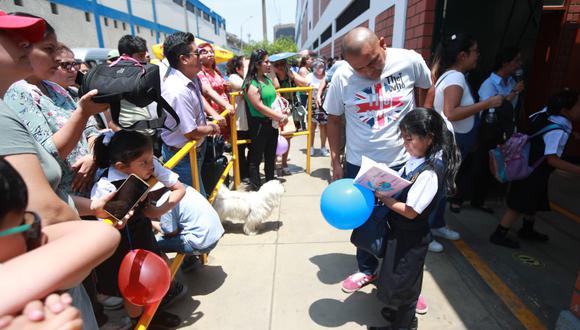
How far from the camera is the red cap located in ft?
3.70

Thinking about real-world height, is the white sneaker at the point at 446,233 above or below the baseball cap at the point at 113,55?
below

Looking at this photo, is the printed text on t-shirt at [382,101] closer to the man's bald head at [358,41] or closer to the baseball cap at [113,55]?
the man's bald head at [358,41]

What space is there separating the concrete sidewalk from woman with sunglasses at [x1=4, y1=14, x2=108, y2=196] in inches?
53.0

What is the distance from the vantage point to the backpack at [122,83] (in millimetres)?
1701

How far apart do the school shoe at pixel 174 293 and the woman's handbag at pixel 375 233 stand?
145 centimetres

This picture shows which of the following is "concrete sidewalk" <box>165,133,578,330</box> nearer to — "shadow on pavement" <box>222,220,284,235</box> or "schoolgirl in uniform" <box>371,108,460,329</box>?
"shadow on pavement" <box>222,220,284,235</box>

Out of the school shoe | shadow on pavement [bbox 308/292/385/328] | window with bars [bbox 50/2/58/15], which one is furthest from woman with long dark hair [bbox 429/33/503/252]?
window with bars [bbox 50/2/58/15]

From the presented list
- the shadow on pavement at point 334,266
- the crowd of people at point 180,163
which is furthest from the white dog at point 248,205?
the shadow on pavement at point 334,266

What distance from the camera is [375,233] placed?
7.45ft

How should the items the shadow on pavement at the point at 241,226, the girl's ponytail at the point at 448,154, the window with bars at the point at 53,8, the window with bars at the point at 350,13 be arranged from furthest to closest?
the window with bars at the point at 53,8 → the window with bars at the point at 350,13 → the shadow on pavement at the point at 241,226 → the girl's ponytail at the point at 448,154

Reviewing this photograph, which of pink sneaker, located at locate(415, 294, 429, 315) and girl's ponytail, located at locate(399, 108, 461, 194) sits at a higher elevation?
girl's ponytail, located at locate(399, 108, 461, 194)

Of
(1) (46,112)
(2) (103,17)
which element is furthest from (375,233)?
(2) (103,17)

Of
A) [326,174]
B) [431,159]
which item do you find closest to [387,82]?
[431,159]

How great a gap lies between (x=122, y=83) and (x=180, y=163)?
1346 millimetres
